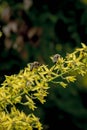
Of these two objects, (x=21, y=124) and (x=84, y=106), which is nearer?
(x=21, y=124)

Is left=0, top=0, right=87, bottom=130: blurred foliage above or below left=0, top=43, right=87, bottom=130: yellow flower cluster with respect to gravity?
above

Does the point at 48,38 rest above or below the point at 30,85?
above

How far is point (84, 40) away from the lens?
6355mm

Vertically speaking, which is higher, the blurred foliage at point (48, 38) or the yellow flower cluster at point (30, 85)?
Answer: the blurred foliage at point (48, 38)

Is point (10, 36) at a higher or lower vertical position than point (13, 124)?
higher

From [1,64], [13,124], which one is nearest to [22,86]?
[13,124]

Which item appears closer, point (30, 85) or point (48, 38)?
point (30, 85)

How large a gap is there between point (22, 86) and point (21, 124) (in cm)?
20

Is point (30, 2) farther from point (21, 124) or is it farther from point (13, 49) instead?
point (21, 124)

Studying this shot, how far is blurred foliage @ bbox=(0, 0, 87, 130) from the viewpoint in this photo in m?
6.12

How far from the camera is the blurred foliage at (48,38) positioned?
6.12 m

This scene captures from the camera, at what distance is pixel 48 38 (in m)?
6.25

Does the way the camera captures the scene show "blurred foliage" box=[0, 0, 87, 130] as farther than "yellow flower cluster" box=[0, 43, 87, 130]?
Yes

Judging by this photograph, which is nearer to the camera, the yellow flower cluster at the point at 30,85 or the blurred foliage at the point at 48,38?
the yellow flower cluster at the point at 30,85
